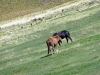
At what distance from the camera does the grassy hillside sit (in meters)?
84.7

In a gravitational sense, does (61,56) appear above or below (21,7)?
below

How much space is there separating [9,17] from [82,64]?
6256 cm

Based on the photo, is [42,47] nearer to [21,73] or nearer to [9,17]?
[21,73]

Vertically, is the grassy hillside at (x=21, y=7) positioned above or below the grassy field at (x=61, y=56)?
above

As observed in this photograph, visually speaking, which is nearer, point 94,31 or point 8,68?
point 8,68

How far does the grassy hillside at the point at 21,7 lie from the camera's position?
278ft

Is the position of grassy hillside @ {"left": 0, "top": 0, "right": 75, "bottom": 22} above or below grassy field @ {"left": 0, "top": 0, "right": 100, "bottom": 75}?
above

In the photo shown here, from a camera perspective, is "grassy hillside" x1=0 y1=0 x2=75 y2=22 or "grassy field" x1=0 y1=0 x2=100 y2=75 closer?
"grassy field" x1=0 y1=0 x2=100 y2=75

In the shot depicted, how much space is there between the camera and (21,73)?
2648cm

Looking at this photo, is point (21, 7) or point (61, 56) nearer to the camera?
point (61, 56)

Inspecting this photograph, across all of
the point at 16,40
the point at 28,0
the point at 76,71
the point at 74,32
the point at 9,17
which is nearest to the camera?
the point at 76,71

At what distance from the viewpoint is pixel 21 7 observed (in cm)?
8931

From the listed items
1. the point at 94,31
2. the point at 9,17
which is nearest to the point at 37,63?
the point at 94,31

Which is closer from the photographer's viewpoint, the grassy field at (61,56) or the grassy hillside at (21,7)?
the grassy field at (61,56)
